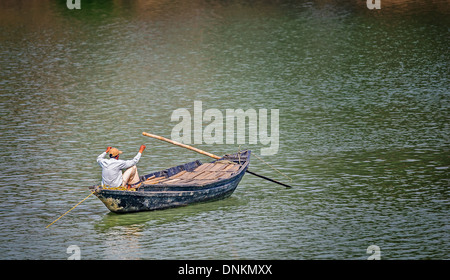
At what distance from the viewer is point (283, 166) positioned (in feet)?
103

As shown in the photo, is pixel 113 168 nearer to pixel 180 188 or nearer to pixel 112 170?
pixel 112 170

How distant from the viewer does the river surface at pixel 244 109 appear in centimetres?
2422

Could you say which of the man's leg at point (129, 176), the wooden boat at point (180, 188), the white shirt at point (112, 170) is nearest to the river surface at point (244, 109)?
the wooden boat at point (180, 188)

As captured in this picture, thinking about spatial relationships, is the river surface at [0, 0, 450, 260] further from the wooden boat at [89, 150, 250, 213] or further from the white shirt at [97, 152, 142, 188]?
the white shirt at [97, 152, 142, 188]

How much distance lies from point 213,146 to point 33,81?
16652mm

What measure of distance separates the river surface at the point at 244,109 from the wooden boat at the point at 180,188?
1.20ft

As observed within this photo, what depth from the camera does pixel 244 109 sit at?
41125mm

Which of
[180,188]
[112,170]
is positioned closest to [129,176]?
[112,170]

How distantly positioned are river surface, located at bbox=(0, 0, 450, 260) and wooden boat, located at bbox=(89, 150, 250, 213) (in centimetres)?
37

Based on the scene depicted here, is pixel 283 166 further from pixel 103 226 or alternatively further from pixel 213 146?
pixel 103 226

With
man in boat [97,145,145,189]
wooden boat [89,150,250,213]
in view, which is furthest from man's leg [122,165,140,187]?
wooden boat [89,150,250,213]

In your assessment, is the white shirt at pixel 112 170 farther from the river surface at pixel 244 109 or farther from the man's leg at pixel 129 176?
the river surface at pixel 244 109

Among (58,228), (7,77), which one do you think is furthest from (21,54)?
(58,228)

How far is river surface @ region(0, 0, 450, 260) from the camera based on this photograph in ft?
79.5
